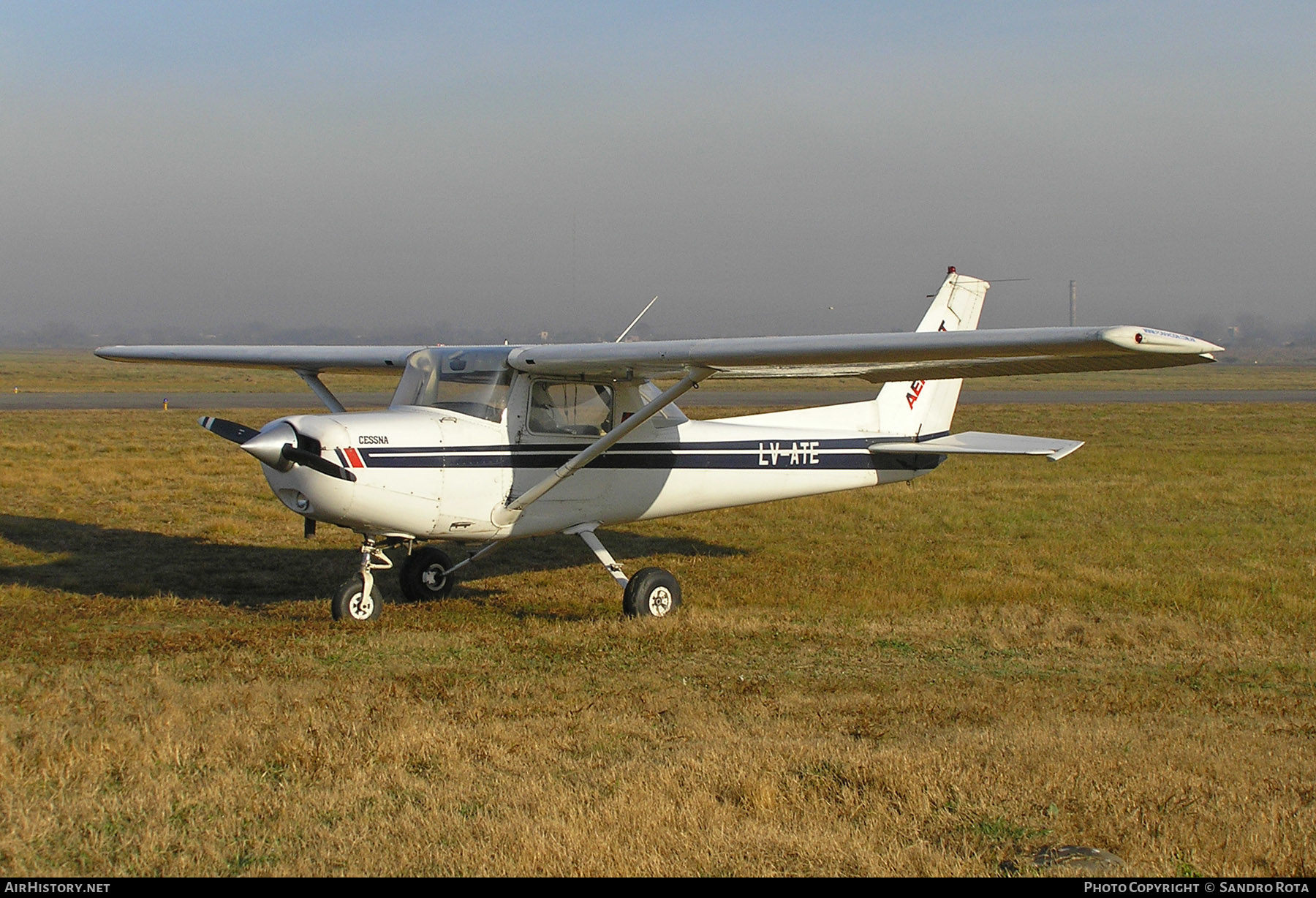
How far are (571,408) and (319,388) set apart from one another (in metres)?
3.17

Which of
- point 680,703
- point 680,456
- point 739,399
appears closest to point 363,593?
point 680,456

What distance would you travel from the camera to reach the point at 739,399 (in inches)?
1940

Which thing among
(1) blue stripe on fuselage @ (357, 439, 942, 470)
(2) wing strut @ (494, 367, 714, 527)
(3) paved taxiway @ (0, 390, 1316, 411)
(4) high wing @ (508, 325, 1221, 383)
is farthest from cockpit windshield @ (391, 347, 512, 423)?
(3) paved taxiway @ (0, 390, 1316, 411)

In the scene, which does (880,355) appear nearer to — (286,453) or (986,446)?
(286,453)

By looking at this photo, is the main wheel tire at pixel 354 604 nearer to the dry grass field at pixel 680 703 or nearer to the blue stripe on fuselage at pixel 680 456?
the dry grass field at pixel 680 703

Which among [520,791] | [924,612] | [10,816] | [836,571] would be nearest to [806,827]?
[520,791]

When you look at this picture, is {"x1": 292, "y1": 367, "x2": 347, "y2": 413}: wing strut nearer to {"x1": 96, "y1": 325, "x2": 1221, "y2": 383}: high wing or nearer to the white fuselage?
{"x1": 96, "y1": 325, "x2": 1221, "y2": 383}: high wing

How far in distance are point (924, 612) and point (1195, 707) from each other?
3.20 m

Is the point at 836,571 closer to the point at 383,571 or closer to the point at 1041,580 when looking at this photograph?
the point at 1041,580

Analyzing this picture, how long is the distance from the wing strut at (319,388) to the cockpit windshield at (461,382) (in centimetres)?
147

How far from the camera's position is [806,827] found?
4.59 meters

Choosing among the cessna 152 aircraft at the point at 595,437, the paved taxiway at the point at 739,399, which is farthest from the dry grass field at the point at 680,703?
the paved taxiway at the point at 739,399

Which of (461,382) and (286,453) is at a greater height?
(461,382)

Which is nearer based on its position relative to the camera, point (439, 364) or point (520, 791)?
point (520, 791)
